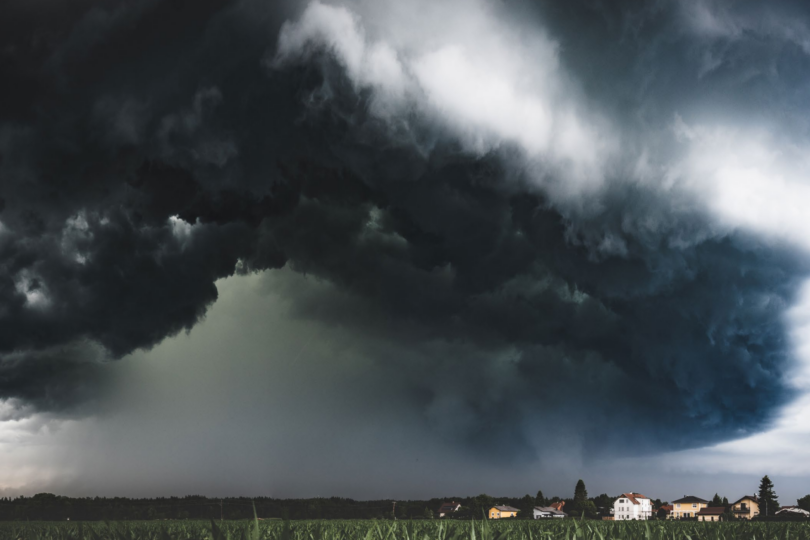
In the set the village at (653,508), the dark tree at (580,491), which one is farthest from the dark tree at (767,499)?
the dark tree at (580,491)

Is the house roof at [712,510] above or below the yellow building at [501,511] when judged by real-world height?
above

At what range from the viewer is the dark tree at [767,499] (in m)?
152

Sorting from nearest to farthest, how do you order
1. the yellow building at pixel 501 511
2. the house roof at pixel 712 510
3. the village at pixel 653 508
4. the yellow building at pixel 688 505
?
the village at pixel 653 508
the house roof at pixel 712 510
the yellow building at pixel 501 511
the yellow building at pixel 688 505

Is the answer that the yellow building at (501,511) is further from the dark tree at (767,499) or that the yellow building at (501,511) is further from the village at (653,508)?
the dark tree at (767,499)

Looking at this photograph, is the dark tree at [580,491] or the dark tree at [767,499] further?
the dark tree at [580,491]

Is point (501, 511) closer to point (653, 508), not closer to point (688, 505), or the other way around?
point (653, 508)

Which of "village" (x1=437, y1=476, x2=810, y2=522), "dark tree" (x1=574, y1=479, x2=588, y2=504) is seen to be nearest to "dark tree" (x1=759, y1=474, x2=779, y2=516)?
"village" (x1=437, y1=476, x2=810, y2=522)

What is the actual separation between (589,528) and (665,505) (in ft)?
753

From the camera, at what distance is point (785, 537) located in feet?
22.3

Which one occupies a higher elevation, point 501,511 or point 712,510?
point 712,510

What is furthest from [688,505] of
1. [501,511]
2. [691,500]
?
[501,511]

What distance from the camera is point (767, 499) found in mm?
155500

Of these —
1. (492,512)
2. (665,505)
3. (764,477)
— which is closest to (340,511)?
(492,512)

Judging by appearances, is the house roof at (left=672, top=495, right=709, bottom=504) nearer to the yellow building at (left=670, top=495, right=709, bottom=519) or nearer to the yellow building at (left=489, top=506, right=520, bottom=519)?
the yellow building at (left=670, top=495, right=709, bottom=519)
